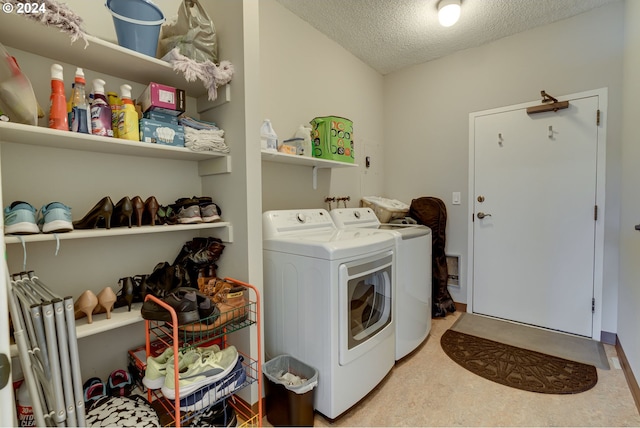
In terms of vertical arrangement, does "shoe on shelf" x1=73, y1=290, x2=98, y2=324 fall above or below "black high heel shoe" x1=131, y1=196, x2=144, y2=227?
below

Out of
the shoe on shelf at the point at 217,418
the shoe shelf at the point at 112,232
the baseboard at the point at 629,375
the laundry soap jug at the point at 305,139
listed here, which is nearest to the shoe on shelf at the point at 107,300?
the shoe shelf at the point at 112,232

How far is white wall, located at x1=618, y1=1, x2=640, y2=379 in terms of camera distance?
1774 mm

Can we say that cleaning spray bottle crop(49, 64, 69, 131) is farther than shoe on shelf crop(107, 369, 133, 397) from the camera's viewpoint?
No

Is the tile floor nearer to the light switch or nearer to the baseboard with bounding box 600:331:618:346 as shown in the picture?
the baseboard with bounding box 600:331:618:346

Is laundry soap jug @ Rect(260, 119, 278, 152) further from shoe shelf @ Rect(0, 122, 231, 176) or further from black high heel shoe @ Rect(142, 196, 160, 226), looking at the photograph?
black high heel shoe @ Rect(142, 196, 160, 226)

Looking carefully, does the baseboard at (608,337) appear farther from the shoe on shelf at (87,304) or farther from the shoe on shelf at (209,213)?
the shoe on shelf at (87,304)

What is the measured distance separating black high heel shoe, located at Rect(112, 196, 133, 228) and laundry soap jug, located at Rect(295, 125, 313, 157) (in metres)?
1.25

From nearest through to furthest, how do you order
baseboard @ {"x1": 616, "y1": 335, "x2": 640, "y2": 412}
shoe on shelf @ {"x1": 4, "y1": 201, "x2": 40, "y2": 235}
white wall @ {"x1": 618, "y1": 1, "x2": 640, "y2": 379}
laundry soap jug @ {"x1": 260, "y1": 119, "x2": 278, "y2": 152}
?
shoe on shelf @ {"x1": 4, "y1": 201, "x2": 40, "y2": 235} → baseboard @ {"x1": 616, "y1": 335, "x2": 640, "y2": 412} → white wall @ {"x1": 618, "y1": 1, "x2": 640, "y2": 379} → laundry soap jug @ {"x1": 260, "y1": 119, "x2": 278, "y2": 152}

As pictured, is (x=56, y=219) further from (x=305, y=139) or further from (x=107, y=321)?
(x=305, y=139)

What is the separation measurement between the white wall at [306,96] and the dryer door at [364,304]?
0.97m

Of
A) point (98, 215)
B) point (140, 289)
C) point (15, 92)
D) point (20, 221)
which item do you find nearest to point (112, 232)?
point (98, 215)

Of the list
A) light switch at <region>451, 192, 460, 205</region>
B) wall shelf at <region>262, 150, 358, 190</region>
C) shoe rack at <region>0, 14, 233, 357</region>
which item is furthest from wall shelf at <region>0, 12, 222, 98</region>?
light switch at <region>451, 192, 460, 205</region>

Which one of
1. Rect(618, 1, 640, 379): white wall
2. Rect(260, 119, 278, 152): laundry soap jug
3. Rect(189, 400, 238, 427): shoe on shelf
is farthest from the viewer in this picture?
Rect(260, 119, 278, 152): laundry soap jug

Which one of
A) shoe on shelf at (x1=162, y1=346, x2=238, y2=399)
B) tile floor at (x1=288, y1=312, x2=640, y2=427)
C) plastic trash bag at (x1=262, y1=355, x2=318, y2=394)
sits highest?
shoe on shelf at (x1=162, y1=346, x2=238, y2=399)
